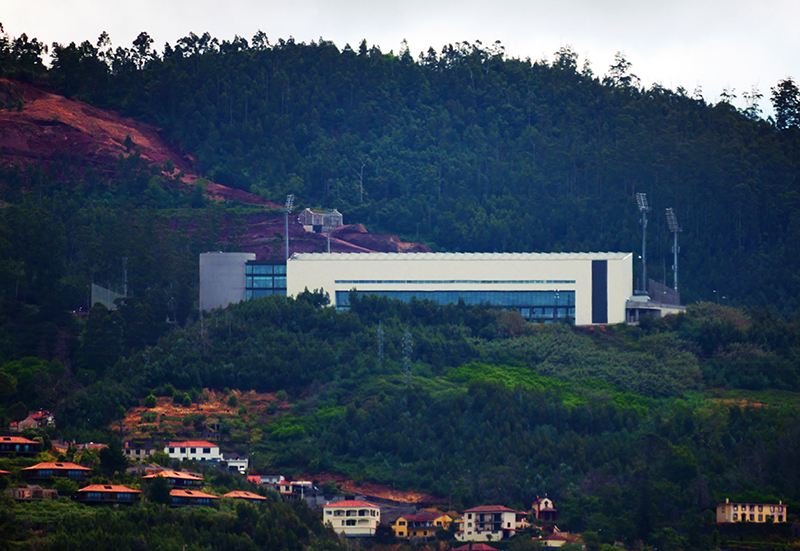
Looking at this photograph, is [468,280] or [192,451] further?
[468,280]

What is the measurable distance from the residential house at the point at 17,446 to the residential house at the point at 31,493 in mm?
5849

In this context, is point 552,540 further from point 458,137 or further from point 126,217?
point 458,137

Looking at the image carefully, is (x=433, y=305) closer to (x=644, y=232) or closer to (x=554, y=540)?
(x=644, y=232)

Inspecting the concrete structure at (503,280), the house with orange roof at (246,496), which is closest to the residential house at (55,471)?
the house with orange roof at (246,496)

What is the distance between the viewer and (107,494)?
68.5 m

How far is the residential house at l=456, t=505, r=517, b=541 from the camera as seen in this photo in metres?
72.6

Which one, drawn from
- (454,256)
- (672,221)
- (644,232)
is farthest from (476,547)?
(672,221)

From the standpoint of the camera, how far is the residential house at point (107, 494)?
6819 cm

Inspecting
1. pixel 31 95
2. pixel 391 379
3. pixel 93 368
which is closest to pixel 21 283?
pixel 93 368

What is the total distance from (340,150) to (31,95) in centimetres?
2968

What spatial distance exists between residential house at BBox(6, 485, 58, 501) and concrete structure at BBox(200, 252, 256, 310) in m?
37.0

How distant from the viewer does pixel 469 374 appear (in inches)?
3733

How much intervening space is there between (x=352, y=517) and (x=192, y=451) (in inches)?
446

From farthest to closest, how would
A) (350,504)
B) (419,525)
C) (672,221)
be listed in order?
(672,221) → (350,504) → (419,525)
